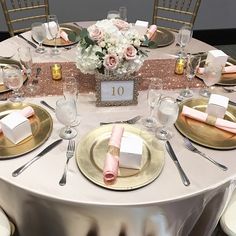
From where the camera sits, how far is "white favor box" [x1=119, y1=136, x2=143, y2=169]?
109 centimetres

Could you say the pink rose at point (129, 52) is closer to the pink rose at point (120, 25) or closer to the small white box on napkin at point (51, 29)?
Result: the pink rose at point (120, 25)

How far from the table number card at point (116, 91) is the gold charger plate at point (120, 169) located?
17 cm

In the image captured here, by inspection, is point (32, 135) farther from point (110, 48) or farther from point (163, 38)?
point (163, 38)

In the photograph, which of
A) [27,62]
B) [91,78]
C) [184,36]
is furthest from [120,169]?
[184,36]

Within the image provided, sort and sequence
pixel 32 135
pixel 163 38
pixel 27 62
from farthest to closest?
1. pixel 163 38
2. pixel 27 62
3. pixel 32 135

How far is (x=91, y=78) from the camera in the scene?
160 cm

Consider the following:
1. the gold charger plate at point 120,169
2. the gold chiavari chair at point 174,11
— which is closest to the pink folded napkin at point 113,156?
the gold charger plate at point 120,169

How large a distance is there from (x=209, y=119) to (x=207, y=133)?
0.24 feet

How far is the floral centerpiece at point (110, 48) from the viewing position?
4.33 feet

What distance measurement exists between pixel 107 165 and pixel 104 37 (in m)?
0.56

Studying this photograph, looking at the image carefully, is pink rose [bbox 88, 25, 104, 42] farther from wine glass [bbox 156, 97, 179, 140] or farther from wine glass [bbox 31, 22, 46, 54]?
wine glass [bbox 31, 22, 46, 54]

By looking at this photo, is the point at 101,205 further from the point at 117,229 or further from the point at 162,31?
the point at 162,31

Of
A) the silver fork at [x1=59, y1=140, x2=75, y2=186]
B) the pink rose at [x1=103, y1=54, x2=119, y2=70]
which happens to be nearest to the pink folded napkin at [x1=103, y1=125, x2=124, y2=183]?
the silver fork at [x1=59, y1=140, x2=75, y2=186]

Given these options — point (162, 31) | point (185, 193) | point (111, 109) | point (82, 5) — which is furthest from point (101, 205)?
point (82, 5)
